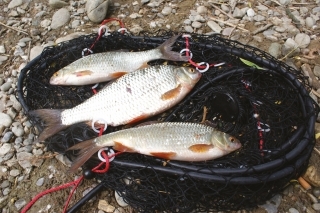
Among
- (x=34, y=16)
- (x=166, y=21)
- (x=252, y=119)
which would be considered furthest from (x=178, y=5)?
(x=252, y=119)

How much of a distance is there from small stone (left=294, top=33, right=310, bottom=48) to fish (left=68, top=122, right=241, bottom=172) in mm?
2352

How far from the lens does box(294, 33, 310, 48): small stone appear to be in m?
4.78

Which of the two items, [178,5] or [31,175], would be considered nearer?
[31,175]

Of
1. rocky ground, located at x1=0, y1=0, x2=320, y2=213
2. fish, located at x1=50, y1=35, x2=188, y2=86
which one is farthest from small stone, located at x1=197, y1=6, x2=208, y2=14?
fish, located at x1=50, y1=35, x2=188, y2=86

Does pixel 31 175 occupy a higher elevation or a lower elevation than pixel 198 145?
lower

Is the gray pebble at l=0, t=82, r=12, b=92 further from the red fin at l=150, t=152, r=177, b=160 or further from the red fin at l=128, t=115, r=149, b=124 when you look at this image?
the red fin at l=150, t=152, r=177, b=160

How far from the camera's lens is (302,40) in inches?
190

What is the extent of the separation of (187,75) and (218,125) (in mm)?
602

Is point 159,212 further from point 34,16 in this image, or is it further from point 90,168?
point 34,16

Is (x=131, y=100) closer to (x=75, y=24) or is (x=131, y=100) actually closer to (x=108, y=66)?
(x=108, y=66)

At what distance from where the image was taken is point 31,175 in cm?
373

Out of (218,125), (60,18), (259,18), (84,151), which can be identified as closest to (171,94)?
(218,125)

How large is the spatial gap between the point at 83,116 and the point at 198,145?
1.20 meters

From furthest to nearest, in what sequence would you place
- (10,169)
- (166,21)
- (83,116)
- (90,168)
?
(166,21) < (10,169) < (83,116) < (90,168)
